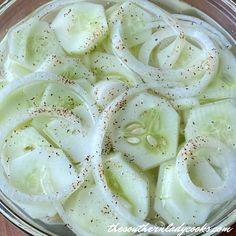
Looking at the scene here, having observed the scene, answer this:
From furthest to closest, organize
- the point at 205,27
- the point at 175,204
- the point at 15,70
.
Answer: the point at 205,27 < the point at 15,70 < the point at 175,204

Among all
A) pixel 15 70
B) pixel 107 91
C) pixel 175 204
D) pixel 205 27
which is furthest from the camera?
pixel 205 27

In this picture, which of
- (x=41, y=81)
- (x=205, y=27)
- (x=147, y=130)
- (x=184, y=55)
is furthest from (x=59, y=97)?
(x=205, y=27)

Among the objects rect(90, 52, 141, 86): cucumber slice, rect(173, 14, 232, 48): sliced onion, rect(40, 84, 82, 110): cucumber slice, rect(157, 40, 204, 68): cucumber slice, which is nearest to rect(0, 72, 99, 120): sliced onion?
rect(40, 84, 82, 110): cucumber slice

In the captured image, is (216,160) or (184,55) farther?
(184,55)

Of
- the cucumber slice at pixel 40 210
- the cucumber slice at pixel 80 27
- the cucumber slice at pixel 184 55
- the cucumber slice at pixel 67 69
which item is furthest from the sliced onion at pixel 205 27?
the cucumber slice at pixel 40 210

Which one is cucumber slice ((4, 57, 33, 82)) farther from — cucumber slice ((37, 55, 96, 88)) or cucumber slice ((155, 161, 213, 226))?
cucumber slice ((155, 161, 213, 226))

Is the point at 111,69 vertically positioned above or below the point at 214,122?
above

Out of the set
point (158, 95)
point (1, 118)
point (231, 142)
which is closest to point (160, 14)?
point (158, 95)

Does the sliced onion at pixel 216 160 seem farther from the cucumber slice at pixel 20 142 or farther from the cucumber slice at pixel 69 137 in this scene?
the cucumber slice at pixel 20 142

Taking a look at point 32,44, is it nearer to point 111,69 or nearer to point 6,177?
point 111,69
